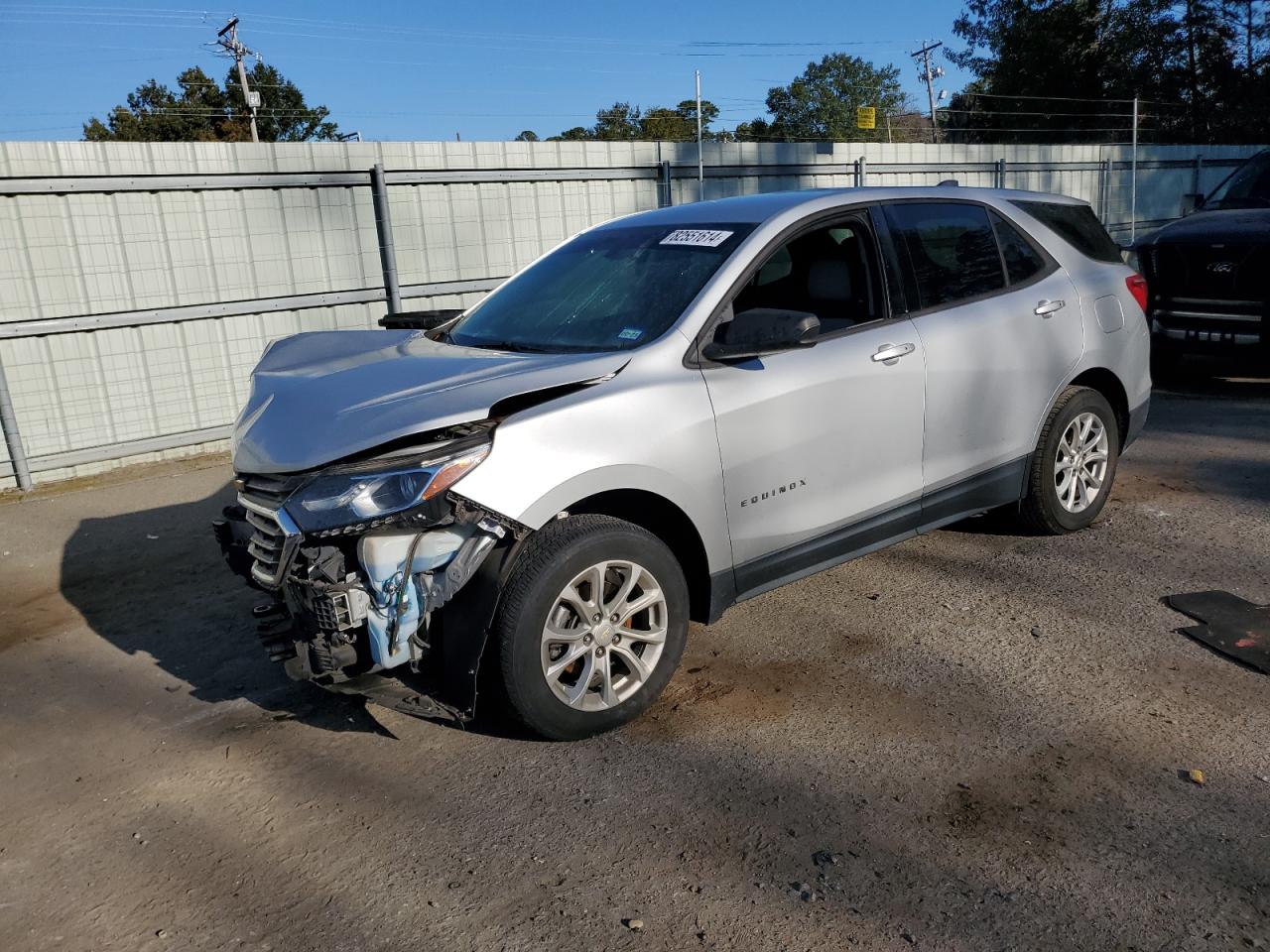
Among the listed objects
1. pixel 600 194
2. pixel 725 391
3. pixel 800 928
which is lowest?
pixel 800 928

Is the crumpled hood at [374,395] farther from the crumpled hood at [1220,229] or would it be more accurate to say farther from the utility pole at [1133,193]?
the utility pole at [1133,193]

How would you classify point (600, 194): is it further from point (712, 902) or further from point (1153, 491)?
point (712, 902)

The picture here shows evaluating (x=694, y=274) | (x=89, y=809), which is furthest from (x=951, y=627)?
(x=89, y=809)

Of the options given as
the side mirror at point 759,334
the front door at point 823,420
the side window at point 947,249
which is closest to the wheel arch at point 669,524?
the front door at point 823,420

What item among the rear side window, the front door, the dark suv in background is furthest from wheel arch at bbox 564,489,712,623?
the dark suv in background

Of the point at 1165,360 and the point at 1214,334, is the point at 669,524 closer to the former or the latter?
the point at 1214,334

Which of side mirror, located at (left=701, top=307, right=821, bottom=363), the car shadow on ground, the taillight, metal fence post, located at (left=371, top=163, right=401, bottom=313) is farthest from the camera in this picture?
metal fence post, located at (left=371, top=163, right=401, bottom=313)

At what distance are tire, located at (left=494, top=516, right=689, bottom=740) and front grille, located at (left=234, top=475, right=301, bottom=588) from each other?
71 cm

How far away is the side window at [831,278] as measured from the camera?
430cm

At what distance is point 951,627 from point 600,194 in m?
6.90

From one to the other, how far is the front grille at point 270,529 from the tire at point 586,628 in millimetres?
706

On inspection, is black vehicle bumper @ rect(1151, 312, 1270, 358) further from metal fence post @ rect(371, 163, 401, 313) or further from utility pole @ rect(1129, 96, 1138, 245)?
utility pole @ rect(1129, 96, 1138, 245)

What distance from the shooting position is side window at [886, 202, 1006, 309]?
4.48m

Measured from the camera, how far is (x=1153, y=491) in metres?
6.15
